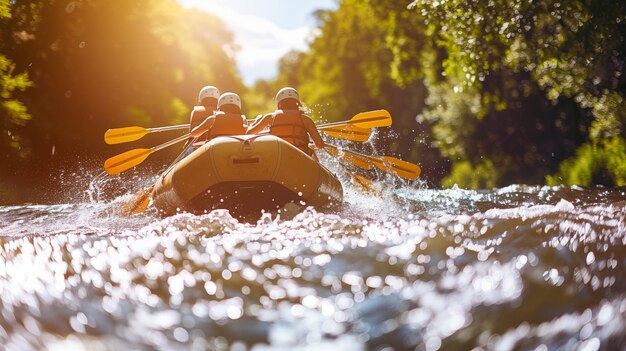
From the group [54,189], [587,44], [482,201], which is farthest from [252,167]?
[54,189]

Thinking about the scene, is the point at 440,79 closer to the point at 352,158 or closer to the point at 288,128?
the point at 352,158

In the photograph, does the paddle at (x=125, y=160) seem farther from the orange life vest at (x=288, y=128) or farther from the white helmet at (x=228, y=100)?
the orange life vest at (x=288, y=128)

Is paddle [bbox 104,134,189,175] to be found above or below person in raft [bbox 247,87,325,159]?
above

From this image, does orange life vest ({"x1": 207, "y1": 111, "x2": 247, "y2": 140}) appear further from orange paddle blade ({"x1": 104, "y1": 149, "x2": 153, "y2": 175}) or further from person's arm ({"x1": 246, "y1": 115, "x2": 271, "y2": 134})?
orange paddle blade ({"x1": 104, "y1": 149, "x2": 153, "y2": 175})

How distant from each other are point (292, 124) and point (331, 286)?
4.72 metres

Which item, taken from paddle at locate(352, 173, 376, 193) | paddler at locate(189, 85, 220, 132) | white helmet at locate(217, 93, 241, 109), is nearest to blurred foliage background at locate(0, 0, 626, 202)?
paddle at locate(352, 173, 376, 193)

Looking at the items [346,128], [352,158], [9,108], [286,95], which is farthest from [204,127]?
[9,108]

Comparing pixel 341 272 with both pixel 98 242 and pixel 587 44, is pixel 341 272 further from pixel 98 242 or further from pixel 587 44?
pixel 587 44

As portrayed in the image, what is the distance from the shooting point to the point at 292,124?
324 inches

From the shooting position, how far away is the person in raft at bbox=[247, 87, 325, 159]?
821 centimetres

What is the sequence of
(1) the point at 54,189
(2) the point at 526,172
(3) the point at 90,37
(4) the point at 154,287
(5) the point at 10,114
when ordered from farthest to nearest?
(2) the point at 526,172 < (3) the point at 90,37 < (1) the point at 54,189 < (5) the point at 10,114 < (4) the point at 154,287

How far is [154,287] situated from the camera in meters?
3.72

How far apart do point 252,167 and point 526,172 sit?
561 inches

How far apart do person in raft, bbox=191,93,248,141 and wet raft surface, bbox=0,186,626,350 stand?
2.66 meters
